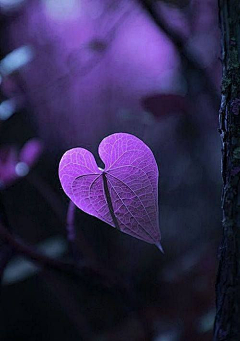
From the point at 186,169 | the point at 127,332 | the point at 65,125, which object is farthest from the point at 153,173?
the point at 65,125

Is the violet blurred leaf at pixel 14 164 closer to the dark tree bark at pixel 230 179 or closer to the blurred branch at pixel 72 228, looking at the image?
the blurred branch at pixel 72 228

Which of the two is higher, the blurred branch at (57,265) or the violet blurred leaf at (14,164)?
the violet blurred leaf at (14,164)

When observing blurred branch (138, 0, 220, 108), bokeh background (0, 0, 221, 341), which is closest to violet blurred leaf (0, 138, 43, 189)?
bokeh background (0, 0, 221, 341)

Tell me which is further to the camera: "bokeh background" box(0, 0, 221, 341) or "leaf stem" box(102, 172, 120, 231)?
"bokeh background" box(0, 0, 221, 341)

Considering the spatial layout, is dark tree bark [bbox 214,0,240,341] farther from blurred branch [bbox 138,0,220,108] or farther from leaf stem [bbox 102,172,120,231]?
blurred branch [bbox 138,0,220,108]

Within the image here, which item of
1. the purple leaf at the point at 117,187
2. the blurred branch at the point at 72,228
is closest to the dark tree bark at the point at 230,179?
the purple leaf at the point at 117,187

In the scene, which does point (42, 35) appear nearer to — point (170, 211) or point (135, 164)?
point (170, 211)
